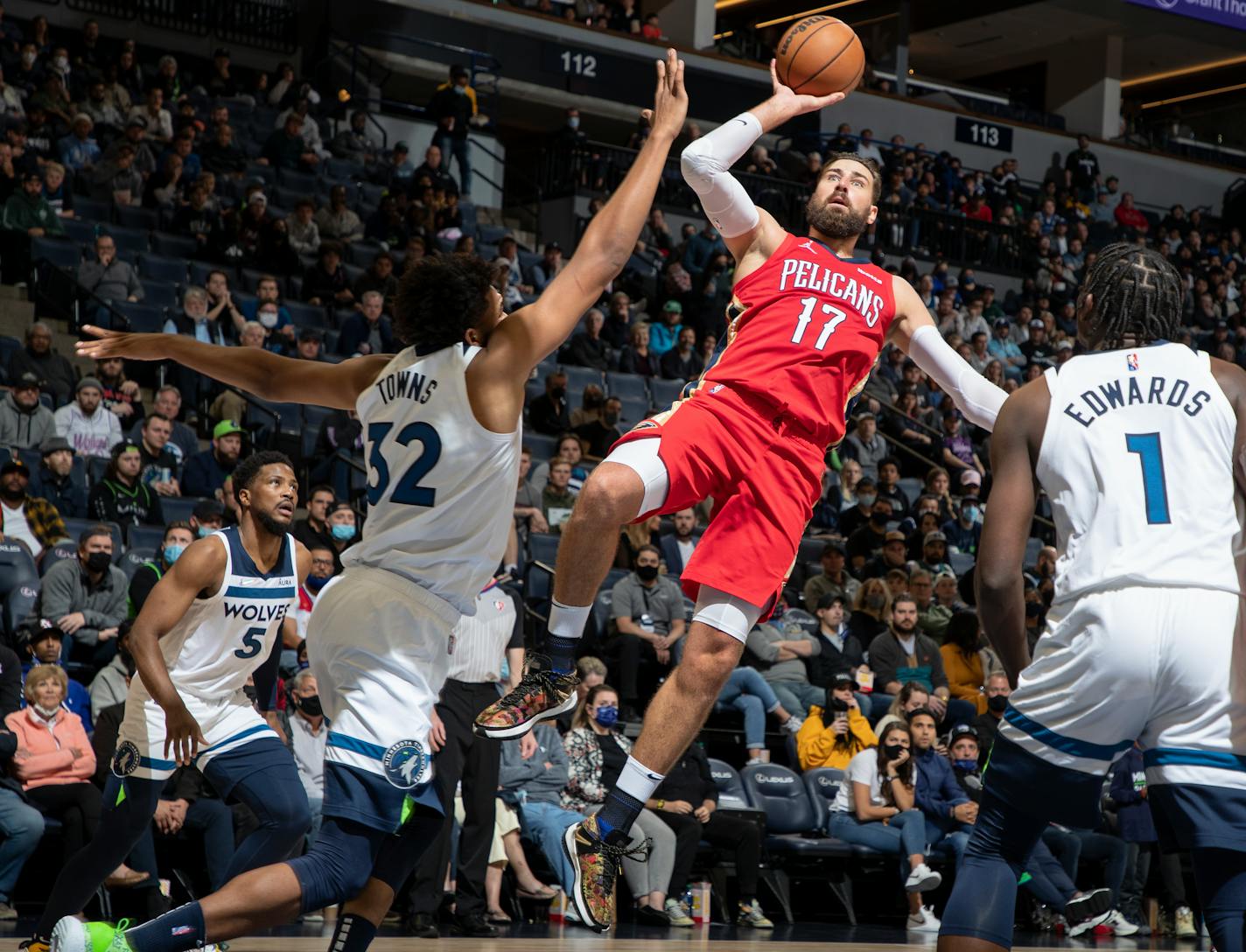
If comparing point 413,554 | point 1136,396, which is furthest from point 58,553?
point 1136,396

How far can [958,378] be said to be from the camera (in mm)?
4863

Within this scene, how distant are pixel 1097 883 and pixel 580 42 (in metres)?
14.5

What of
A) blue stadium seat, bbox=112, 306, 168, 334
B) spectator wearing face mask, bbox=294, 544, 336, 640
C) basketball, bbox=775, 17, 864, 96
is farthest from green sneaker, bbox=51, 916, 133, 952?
blue stadium seat, bbox=112, 306, 168, 334

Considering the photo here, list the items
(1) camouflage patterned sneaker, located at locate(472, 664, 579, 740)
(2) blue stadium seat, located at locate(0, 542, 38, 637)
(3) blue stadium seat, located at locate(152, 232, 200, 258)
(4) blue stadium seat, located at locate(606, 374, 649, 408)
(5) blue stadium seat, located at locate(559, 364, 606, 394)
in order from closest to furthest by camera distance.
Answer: (1) camouflage patterned sneaker, located at locate(472, 664, 579, 740) → (2) blue stadium seat, located at locate(0, 542, 38, 637) → (3) blue stadium seat, located at locate(152, 232, 200, 258) → (5) blue stadium seat, located at locate(559, 364, 606, 394) → (4) blue stadium seat, located at locate(606, 374, 649, 408)

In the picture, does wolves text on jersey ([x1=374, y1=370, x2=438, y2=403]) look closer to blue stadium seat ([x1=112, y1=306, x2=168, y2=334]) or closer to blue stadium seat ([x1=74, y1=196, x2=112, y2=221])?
blue stadium seat ([x1=112, y1=306, x2=168, y2=334])

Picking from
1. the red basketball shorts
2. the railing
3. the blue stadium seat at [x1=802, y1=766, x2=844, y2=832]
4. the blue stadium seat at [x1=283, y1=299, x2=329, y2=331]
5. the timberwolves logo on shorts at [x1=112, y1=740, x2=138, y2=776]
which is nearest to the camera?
the red basketball shorts

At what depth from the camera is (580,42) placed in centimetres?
2134

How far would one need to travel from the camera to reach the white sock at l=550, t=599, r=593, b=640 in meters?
4.56

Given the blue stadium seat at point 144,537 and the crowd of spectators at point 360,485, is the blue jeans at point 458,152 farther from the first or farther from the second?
the blue stadium seat at point 144,537

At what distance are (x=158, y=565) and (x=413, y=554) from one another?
529 centimetres

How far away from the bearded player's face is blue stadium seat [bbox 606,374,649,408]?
9853mm

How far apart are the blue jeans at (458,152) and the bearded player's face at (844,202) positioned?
42.8ft

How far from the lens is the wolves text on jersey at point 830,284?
4.88 m

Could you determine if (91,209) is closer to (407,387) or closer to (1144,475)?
(407,387)
